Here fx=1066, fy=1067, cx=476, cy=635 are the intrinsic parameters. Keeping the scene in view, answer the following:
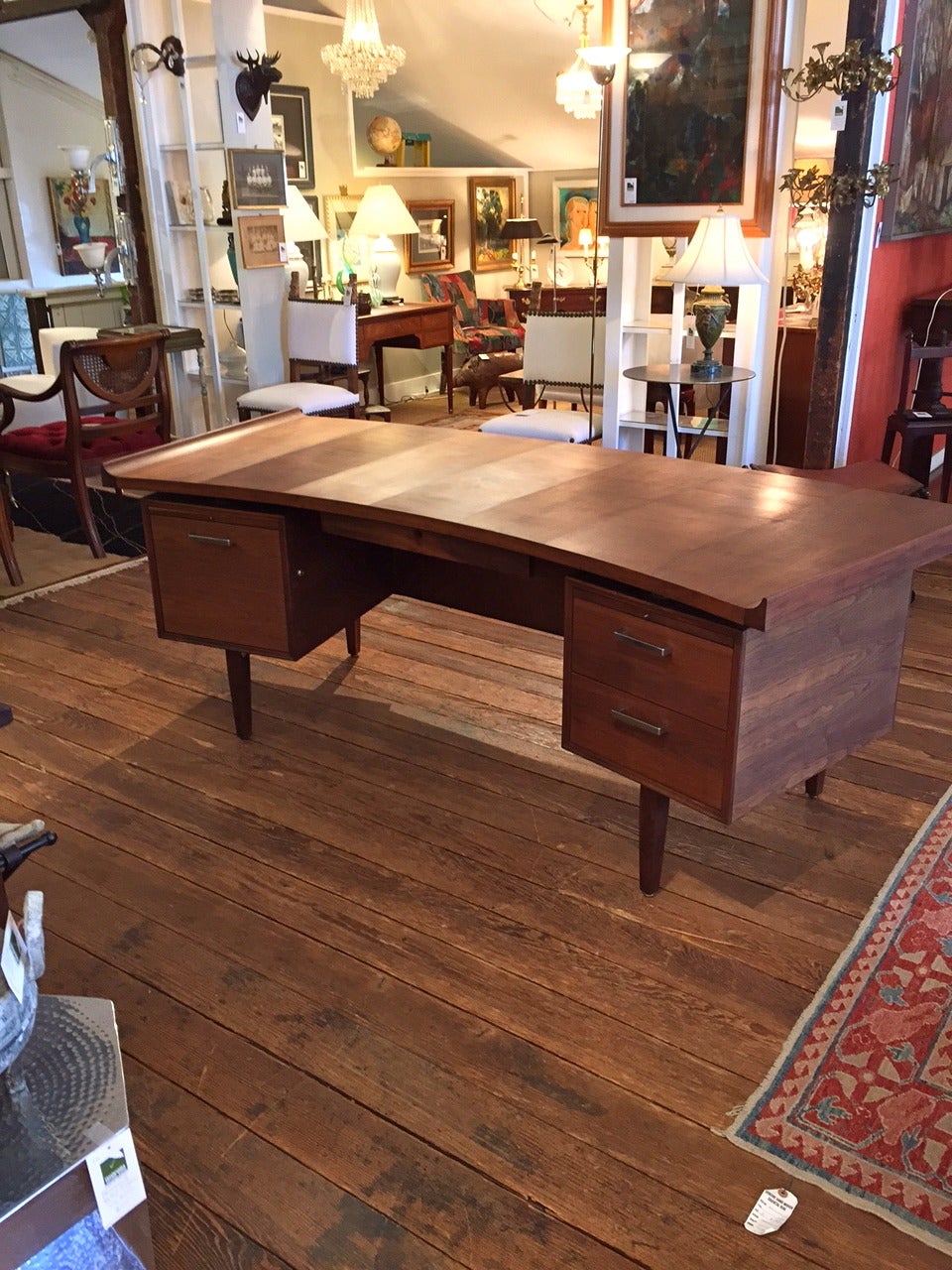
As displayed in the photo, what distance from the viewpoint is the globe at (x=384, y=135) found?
714 cm

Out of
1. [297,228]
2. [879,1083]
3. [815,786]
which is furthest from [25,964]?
[297,228]

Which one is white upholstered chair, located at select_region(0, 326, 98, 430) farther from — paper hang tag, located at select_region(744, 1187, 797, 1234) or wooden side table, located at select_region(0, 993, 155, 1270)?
paper hang tag, located at select_region(744, 1187, 797, 1234)

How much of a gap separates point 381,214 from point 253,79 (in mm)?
1457

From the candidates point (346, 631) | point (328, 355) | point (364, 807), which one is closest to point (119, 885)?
point (364, 807)

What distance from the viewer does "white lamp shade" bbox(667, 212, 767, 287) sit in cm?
382

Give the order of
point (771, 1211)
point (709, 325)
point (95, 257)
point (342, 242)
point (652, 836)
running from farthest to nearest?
point (342, 242), point (95, 257), point (709, 325), point (652, 836), point (771, 1211)

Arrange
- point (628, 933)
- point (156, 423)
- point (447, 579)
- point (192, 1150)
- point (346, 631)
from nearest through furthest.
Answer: point (192, 1150) < point (628, 933) < point (447, 579) < point (346, 631) < point (156, 423)

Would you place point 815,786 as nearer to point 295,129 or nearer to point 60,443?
point 60,443

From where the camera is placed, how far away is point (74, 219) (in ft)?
25.7

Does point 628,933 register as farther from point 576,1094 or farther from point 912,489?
point 912,489

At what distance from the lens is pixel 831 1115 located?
64.5 inches

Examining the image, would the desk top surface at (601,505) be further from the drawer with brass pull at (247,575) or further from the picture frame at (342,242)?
the picture frame at (342,242)

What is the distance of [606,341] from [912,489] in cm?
162

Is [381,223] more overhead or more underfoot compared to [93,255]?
more overhead
